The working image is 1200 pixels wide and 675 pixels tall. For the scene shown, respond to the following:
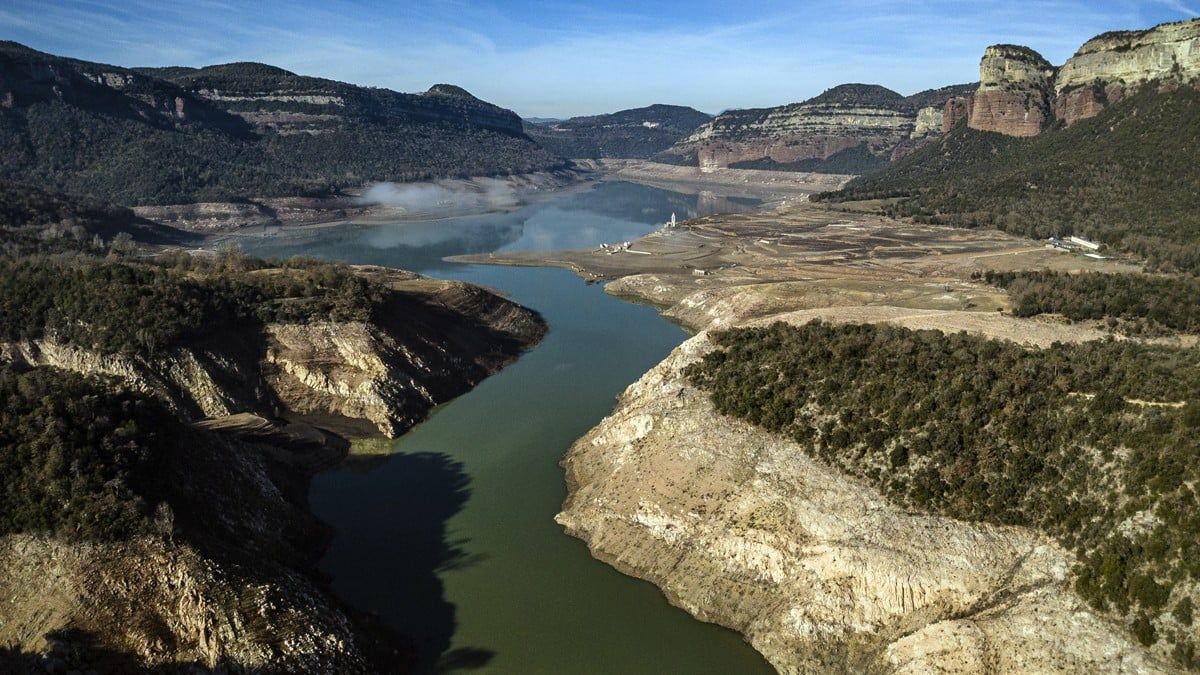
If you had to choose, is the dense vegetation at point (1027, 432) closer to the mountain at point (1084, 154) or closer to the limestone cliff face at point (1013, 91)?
the mountain at point (1084, 154)

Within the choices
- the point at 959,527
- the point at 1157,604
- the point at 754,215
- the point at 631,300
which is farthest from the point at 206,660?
the point at 754,215

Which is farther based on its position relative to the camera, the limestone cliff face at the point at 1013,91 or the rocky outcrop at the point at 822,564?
the limestone cliff face at the point at 1013,91

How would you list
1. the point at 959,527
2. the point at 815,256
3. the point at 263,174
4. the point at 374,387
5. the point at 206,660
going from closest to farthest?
the point at 206,660 < the point at 959,527 < the point at 374,387 < the point at 815,256 < the point at 263,174

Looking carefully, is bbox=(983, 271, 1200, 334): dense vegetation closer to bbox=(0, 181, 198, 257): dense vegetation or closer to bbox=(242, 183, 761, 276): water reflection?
bbox=(242, 183, 761, 276): water reflection

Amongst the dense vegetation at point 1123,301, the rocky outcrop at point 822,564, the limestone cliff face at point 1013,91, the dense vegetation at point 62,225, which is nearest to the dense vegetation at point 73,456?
the rocky outcrop at point 822,564

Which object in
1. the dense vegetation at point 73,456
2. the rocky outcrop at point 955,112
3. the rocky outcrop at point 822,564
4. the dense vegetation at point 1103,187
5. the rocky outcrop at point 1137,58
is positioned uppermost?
the rocky outcrop at point 1137,58

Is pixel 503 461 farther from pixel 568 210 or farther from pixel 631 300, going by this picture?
pixel 568 210
